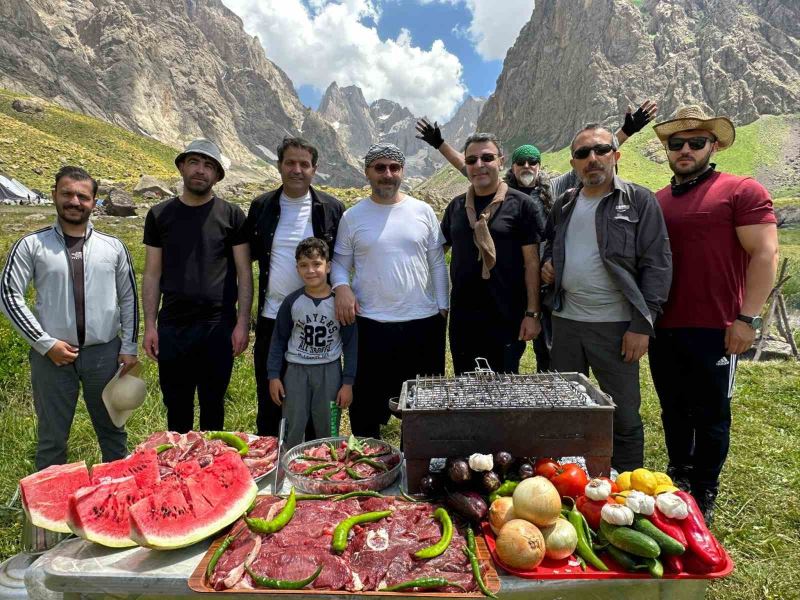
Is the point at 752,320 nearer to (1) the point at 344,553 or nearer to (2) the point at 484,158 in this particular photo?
(2) the point at 484,158

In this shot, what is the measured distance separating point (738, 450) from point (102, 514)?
7.02 m

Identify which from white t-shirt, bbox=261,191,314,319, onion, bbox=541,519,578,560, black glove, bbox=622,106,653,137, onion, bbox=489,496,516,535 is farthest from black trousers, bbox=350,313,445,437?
black glove, bbox=622,106,653,137

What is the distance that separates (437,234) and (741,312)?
261 cm

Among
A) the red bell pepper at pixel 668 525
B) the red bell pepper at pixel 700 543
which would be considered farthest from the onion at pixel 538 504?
the red bell pepper at pixel 700 543

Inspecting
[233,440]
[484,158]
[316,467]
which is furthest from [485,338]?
[233,440]

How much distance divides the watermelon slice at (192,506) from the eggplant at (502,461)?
1.41 meters

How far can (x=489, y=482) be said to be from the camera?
2.68 meters

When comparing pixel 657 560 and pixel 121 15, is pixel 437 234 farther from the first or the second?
pixel 121 15

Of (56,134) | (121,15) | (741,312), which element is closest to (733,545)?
(741,312)

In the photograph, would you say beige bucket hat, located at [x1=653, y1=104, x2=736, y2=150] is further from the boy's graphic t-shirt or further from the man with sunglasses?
the boy's graphic t-shirt

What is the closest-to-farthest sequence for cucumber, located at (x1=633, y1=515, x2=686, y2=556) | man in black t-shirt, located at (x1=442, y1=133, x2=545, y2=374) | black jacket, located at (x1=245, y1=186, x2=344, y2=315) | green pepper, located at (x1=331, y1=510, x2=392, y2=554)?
cucumber, located at (x1=633, y1=515, x2=686, y2=556) → green pepper, located at (x1=331, y1=510, x2=392, y2=554) → man in black t-shirt, located at (x1=442, y1=133, x2=545, y2=374) → black jacket, located at (x1=245, y1=186, x2=344, y2=315)

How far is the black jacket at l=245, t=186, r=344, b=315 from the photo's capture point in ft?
15.6

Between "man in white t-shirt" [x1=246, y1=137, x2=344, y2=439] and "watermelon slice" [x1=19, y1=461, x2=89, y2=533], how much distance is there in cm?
191

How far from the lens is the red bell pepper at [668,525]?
236 cm
